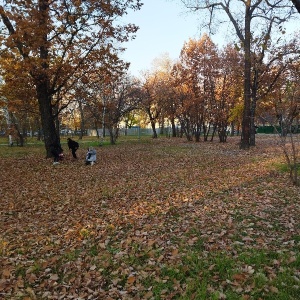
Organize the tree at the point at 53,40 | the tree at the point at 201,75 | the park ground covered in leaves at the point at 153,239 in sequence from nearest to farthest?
the park ground covered in leaves at the point at 153,239
the tree at the point at 53,40
the tree at the point at 201,75

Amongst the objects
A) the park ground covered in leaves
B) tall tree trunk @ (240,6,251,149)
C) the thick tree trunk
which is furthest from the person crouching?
tall tree trunk @ (240,6,251,149)

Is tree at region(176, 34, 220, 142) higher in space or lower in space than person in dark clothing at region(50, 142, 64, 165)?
higher

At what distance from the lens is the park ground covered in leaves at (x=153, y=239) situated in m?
4.08

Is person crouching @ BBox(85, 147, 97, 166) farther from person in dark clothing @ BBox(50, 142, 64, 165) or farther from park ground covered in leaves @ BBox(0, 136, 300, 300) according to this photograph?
park ground covered in leaves @ BBox(0, 136, 300, 300)

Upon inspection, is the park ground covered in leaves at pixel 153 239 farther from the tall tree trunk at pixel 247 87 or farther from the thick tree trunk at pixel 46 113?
the tall tree trunk at pixel 247 87

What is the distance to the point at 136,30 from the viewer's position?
635 inches

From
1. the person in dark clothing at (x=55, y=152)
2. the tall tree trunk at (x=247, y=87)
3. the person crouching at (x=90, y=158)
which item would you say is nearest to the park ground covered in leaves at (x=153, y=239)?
the person crouching at (x=90, y=158)

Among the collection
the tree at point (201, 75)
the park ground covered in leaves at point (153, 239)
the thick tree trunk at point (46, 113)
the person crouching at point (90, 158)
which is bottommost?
the park ground covered in leaves at point (153, 239)

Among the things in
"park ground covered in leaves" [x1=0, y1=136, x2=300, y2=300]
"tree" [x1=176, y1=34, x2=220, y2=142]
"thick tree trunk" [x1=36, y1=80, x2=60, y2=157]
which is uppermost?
"tree" [x1=176, y1=34, x2=220, y2=142]

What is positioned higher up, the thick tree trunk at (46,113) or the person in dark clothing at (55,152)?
the thick tree trunk at (46,113)

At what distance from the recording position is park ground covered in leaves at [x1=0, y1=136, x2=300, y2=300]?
13.4ft

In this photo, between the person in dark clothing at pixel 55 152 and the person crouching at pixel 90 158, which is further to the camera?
the person in dark clothing at pixel 55 152

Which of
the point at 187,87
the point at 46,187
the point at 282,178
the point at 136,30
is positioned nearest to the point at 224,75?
the point at 187,87

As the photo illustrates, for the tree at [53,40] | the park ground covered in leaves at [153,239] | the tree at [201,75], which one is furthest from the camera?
the tree at [201,75]
